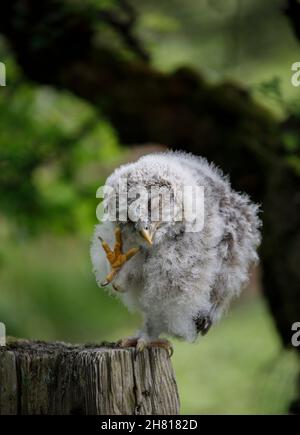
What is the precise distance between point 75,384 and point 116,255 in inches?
29.1

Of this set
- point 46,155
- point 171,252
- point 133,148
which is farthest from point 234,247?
point 133,148

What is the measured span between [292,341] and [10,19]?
3.27 meters

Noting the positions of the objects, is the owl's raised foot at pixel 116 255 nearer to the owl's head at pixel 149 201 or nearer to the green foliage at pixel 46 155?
the owl's head at pixel 149 201

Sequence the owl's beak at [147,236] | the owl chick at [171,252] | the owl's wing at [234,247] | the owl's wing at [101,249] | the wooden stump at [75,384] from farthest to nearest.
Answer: the owl's wing at [234,247]
the owl's wing at [101,249]
the owl chick at [171,252]
the owl's beak at [147,236]
the wooden stump at [75,384]

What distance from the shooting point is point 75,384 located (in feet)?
10.2

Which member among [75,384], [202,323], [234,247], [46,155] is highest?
[46,155]

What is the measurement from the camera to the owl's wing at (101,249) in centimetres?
373

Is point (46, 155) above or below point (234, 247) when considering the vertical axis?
above

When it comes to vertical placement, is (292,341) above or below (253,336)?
below

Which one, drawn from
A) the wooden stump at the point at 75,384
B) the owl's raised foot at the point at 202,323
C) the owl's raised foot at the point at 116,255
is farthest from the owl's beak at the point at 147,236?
the owl's raised foot at the point at 202,323

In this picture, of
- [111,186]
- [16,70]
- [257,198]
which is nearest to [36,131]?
[16,70]

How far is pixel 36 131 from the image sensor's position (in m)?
6.66

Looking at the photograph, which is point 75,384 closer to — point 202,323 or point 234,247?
point 202,323

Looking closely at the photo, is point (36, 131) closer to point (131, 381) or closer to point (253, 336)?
point (131, 381)
